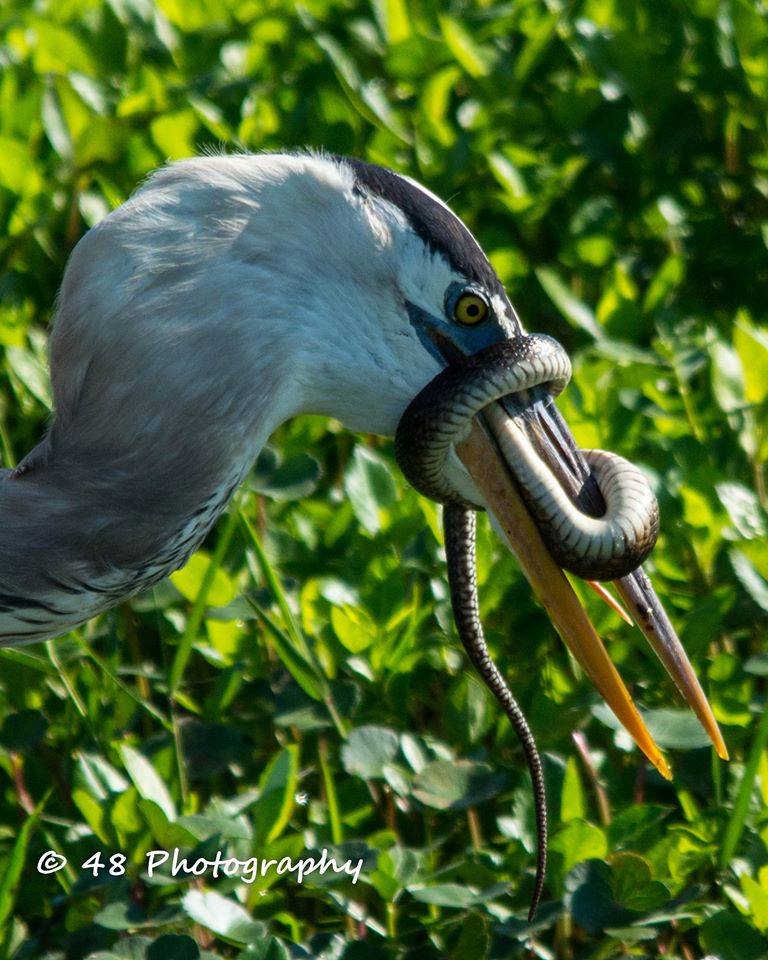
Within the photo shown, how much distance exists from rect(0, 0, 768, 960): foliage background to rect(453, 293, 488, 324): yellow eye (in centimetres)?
62

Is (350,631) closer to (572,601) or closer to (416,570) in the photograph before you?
(416,570)

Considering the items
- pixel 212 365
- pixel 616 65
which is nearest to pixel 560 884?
pixel 212 365

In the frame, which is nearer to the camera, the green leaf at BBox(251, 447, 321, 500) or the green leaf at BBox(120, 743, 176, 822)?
the green leaf at BBox(120, 743, 176, 822)

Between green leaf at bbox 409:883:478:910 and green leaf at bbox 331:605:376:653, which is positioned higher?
green leaf at bbox 331:605:376:653

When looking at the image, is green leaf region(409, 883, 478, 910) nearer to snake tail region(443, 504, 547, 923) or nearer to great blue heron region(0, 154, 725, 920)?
snake tail region(443, 504, 547, 923)

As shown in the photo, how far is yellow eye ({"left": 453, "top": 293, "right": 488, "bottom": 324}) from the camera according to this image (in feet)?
6.72

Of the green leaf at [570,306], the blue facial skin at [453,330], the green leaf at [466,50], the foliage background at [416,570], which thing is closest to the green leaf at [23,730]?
the foliage background at [416,570]

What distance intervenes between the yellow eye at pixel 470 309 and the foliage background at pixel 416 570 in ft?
2.05

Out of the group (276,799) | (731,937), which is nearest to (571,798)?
(731,937)

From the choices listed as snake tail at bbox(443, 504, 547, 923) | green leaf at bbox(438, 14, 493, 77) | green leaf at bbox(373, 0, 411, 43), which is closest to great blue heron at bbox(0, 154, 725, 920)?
snake tail at bbox(443, 504, 547, 923)

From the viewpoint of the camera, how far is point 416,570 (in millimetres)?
2846

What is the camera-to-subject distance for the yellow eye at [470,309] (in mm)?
2047

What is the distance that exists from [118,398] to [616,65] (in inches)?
92.1

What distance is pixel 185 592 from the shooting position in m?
2.64
